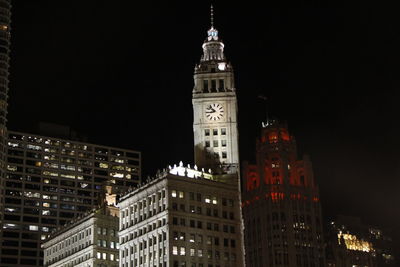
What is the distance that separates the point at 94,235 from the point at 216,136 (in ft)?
131

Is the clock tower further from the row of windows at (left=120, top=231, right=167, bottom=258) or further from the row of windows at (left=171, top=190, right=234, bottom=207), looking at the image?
the row of windows at (left=120, top=231, right=167, bottom=258)

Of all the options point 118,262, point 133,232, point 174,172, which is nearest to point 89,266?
point 118,262

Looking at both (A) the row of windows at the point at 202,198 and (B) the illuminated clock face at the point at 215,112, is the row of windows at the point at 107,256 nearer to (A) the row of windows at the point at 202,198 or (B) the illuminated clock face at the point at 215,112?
(A) the row of windows at the point at 202,198

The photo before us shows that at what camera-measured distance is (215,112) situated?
643 feet

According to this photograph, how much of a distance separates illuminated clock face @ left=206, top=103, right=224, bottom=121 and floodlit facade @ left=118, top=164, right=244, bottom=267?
20513mm

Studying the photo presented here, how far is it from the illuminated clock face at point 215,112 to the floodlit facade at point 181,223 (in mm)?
20513

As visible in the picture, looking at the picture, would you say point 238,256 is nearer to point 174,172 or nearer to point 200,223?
point 200,223

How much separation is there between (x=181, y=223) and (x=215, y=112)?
131 ft

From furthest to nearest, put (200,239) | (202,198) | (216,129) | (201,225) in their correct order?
(216,129) < (202,198) < (201,225) < (200,239)

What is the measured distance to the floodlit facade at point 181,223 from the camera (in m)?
164

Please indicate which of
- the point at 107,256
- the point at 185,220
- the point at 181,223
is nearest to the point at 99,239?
the point at 107,256

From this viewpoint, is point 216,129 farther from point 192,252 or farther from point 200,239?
point 192,252

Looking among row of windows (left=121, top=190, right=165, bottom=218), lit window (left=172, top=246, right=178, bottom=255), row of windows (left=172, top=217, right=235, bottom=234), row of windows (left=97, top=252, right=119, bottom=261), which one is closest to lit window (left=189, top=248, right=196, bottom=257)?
lit window (left=172, top=246, right=178, bottom=255)

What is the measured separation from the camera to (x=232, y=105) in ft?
644
